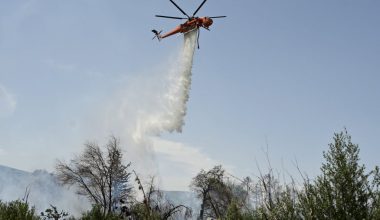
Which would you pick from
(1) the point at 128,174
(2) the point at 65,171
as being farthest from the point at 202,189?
(2) the point at 65,171

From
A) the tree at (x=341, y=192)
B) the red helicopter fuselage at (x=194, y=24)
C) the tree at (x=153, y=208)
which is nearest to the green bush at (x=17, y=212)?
the tree at (x=153, y=208)

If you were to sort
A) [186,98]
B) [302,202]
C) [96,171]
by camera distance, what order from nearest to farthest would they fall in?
[302,202] → [186,98] → [96,171]

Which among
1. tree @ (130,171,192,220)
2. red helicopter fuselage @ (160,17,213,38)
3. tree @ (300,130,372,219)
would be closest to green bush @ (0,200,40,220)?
tree @ (130,171,192,220)

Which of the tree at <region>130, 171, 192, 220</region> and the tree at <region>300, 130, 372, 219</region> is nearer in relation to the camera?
the tree at <region>130, 171, 192, 220</region>

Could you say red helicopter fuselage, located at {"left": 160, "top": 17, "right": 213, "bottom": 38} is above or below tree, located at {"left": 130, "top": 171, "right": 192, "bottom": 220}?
above

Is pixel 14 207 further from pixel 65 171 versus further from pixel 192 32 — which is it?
pixel 65 171

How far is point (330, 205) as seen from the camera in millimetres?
17016

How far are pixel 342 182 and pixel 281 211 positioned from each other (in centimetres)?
351

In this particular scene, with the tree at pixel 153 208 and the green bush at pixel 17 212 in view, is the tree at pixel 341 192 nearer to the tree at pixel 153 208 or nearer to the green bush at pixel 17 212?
the tree at pixel 153 208

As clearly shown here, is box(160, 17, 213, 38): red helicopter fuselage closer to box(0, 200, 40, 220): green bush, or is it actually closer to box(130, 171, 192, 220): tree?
box(130, 171, 192, 220): tree

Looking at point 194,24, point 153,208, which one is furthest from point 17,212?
point 194,24

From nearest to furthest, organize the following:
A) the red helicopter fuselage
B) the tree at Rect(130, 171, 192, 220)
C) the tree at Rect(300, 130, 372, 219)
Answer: the tree at Rect(130, 171, 192, 220) → the tree at Rect(300, 130, 372, 219) → the red helicopter fuselage

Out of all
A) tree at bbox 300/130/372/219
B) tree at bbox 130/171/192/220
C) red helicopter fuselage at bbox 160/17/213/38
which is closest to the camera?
tree at bbox 130/171/192/220

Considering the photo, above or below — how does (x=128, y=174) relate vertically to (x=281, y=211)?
above
